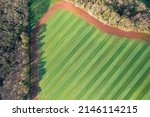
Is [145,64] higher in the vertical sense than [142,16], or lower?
lower

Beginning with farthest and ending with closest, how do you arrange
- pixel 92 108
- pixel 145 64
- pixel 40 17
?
pixel 40 17, pixel 145 64, pixel 92 108

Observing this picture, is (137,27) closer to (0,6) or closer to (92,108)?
(92,108)

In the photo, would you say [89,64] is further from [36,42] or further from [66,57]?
[36,42]

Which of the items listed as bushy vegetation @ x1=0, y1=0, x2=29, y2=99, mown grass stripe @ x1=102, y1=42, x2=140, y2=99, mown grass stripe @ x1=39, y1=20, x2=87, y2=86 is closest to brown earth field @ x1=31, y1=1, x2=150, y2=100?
bushy vegetation @ x1=0, y1=0, x2=29, y2=99

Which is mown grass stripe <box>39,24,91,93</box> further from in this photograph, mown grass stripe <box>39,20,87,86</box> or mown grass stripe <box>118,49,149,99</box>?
mown grass stripe <box>118,49,149,99</box>

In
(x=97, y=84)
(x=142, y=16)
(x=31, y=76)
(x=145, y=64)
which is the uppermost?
(x=142, y=16)

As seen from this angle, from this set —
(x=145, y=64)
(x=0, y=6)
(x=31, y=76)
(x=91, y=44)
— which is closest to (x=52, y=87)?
(x=31, y=76)

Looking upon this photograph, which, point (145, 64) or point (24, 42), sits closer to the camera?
point (145, 64)
